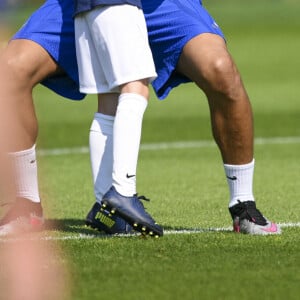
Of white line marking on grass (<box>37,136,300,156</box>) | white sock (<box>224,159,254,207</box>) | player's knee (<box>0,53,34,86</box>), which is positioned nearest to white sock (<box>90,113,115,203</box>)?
player's knee (<box>0,53,34,86</box>)

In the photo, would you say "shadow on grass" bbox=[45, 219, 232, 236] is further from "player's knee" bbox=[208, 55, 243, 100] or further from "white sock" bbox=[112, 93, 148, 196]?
"player's knee" bbox=[208, 55, 243, 100]

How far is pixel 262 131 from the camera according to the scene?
13.8m

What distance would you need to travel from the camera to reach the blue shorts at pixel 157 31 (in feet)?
21.5

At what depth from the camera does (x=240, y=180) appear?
6.67 metres

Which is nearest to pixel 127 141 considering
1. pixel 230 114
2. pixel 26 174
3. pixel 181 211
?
pixel 230 114

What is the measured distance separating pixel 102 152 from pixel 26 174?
0.48 m

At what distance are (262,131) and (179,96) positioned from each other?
518 centimetres

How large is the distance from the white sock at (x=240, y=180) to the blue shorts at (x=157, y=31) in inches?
21.7

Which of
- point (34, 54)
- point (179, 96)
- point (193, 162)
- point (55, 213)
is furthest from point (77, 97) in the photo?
point (179, 96)

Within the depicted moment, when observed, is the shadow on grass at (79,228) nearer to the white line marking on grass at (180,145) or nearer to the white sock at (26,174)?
the white sock at (26,174)

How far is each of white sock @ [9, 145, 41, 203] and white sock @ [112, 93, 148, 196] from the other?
69 centimetres

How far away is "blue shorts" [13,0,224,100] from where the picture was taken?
6.56m

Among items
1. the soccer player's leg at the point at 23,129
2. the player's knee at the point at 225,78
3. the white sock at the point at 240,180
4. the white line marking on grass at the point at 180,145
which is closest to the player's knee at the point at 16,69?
the soccer player's leg at the point at 23,129

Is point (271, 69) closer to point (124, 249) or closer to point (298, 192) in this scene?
point (298, 192)
